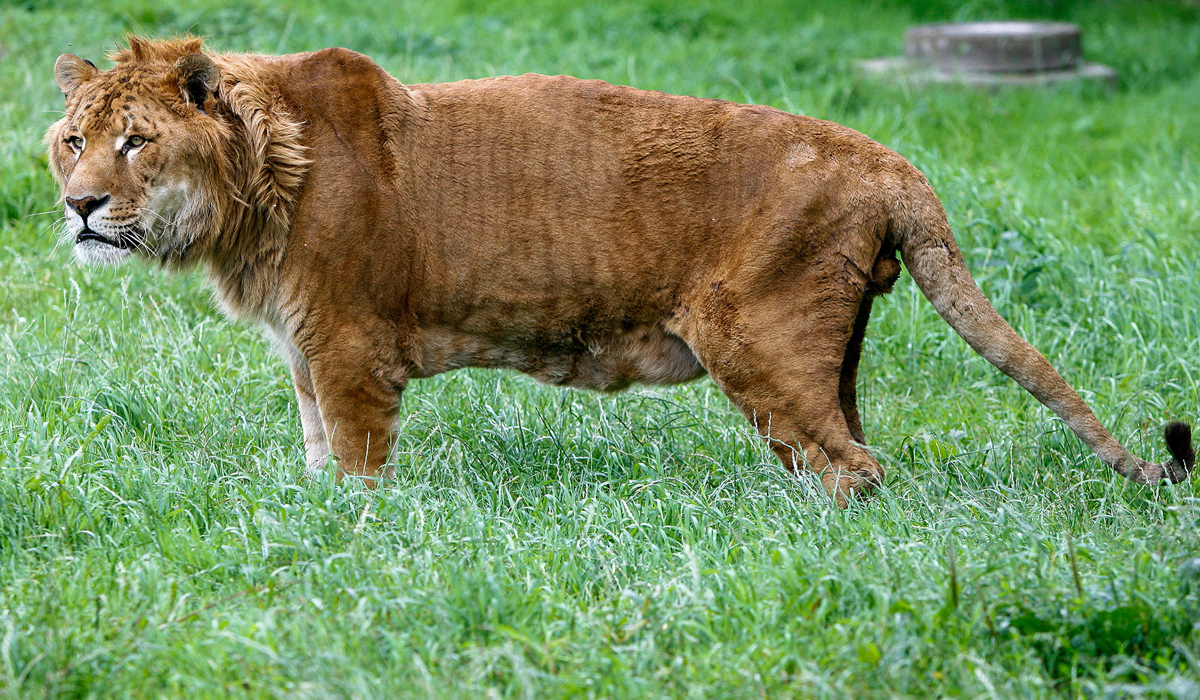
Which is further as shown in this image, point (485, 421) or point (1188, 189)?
point (1188, 189)

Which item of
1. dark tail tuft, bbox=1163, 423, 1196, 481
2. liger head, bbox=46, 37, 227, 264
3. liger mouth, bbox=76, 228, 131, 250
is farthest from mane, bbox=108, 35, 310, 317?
dark tail tuft, bbox=1163, 423, 1196, 481

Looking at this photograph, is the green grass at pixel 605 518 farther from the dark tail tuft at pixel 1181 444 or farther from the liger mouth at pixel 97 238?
the liger mouth at pixel 97 238

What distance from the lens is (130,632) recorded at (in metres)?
3.24

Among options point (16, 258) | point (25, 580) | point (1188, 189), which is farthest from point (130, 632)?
point (1188, 189)

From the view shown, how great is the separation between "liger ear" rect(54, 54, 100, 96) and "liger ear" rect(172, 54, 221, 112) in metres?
0.35

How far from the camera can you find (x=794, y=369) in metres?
4.29

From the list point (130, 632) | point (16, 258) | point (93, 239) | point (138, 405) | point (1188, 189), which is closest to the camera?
point (130, 632)

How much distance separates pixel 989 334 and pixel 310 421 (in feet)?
8.86

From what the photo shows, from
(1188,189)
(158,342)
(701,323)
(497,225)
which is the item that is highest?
(497,225)

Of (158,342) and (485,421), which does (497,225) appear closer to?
(485,421)

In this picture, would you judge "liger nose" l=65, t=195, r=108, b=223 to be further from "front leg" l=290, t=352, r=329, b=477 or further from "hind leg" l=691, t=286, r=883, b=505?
"hind leg" l=691, t=286, r=883, b=505

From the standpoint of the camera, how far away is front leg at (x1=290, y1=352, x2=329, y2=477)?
15.2 feet

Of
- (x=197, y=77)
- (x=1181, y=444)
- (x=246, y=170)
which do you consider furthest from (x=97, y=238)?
(x=1181, y=444)

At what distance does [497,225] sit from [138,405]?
72.0 inches
